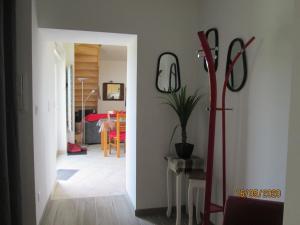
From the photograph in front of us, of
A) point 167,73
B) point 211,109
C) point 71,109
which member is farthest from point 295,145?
point 71,109

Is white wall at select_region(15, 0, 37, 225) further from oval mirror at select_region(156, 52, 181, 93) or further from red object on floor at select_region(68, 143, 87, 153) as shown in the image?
red object on floor at select_region(68, 143, 87, 153)

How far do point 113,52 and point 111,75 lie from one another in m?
1.09

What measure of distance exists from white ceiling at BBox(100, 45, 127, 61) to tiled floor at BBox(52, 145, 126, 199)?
2.69 m

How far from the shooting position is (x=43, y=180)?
2.85m

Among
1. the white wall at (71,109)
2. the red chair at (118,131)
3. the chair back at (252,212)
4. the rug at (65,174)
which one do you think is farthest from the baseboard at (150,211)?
the white wall at (71,109)

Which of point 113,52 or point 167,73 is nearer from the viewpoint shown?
point 167,73

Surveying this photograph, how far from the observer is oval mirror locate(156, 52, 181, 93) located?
2852 mm

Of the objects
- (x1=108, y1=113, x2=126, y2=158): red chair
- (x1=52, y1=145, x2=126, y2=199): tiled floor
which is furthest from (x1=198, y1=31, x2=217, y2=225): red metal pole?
(x1=108, y1=113, x2=126, y2=158): red chair

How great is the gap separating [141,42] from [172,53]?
359mm

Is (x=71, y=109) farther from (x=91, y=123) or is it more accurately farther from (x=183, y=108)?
(x=183, y=108)

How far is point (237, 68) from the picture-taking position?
2.23 m

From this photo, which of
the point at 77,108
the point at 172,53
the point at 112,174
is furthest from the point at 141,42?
the point at 77,108

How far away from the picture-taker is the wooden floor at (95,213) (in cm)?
275

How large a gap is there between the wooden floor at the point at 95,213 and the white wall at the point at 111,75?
5.28 metres
